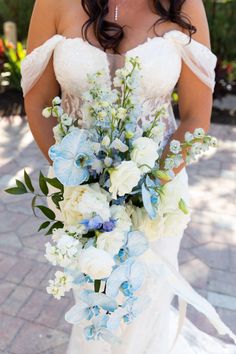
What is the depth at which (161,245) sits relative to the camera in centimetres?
220

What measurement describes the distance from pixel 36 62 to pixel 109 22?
361mm

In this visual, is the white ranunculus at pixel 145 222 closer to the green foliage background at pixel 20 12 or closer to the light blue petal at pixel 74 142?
the light blue petal at pixel 74 142

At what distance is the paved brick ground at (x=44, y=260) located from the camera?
9.68 ft

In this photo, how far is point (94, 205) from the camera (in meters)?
1.25

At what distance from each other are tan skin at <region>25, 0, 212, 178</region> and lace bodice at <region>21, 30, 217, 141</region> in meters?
0.04

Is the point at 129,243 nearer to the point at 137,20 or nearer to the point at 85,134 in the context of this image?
the point at 85,134

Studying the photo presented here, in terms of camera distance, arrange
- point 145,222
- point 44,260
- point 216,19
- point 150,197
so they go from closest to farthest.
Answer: point 150,197 → point 145,222 → point 44,260 → point 216,19

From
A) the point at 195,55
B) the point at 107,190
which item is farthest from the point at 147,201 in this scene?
the point at 195,55

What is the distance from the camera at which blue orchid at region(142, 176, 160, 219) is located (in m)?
1.29

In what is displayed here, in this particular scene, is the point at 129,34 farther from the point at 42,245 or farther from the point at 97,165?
the point at 42,245

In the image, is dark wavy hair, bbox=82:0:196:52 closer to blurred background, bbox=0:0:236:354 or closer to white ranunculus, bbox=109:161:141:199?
white ranunculus, bbox=109:161:141:199

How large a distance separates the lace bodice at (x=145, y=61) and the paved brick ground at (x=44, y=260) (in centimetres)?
159

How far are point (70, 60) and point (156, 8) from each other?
16.5 inches

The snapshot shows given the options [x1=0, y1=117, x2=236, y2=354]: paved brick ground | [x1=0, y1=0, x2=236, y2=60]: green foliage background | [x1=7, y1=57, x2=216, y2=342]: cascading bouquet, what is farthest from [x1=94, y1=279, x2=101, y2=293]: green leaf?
[x1=0, y1=0, x2=236, y2=60]: green foliage background
